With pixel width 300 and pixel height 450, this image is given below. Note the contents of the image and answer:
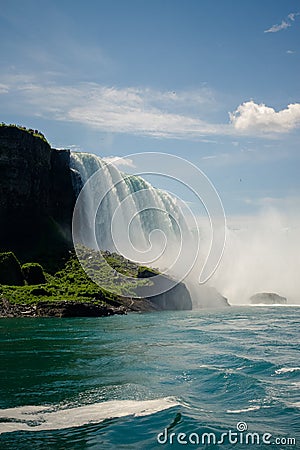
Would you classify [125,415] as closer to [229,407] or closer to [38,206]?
[229,407]

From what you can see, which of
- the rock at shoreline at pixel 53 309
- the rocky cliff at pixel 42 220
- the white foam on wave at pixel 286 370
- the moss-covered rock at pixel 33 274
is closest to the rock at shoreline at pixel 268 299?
the rocky cliff at pixel 42 220

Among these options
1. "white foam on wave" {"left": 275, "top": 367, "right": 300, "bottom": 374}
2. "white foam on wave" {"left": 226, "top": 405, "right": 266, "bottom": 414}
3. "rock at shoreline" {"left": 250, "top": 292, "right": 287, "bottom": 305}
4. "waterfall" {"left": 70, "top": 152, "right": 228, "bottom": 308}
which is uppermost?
"waterfall" {"left": 70, "top": 152, "right": 228, "bottom": 308}

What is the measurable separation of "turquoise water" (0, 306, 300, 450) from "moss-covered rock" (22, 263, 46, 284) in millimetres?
38248

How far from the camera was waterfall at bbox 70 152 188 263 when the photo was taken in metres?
89.3

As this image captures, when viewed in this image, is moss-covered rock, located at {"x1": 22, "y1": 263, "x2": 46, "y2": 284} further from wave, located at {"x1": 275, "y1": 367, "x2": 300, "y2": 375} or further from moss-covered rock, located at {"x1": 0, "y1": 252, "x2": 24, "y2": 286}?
wave, located at {"x1": 275, "y1": 367, "x2": 300, "y2": 375}

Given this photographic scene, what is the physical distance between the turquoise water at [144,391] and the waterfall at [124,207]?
59635mm

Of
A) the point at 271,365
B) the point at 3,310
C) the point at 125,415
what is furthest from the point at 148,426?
the point at 3,310

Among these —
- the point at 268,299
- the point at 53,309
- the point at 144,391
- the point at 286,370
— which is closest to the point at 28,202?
the point at 53,309

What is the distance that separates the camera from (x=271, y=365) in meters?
20.2

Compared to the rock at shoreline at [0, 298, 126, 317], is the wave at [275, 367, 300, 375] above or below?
above

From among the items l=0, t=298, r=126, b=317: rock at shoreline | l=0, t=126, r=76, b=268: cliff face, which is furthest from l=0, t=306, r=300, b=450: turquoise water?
l=0, t=126, r=76, b=268: cliff face

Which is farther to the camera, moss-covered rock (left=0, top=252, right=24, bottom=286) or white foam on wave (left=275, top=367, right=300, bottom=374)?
moss-covered rock (left=0, top=252, right=24, bottom=286)

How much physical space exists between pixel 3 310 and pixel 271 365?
37.7 metres

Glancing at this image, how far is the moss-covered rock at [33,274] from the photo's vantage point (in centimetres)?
6769
